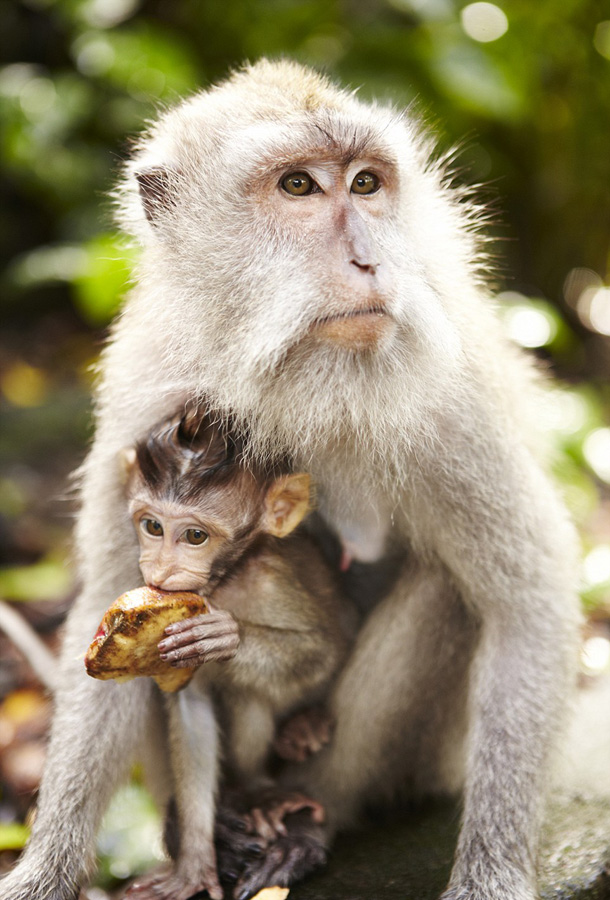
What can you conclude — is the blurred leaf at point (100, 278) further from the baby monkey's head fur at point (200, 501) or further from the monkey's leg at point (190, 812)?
the monkey's leg at point (190, 812)

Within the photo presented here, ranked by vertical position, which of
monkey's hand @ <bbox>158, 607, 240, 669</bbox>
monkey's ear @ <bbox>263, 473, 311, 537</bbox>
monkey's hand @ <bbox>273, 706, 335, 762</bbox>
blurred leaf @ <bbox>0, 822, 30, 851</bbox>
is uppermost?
monkey's ear @ <bbox>263, 473, 311, 537</bbox>

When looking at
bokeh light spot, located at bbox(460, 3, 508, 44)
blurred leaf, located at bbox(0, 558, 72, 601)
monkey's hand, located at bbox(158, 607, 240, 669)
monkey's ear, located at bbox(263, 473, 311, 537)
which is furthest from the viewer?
bokeh light spot, located at bbox(460, 3, 508, 44)

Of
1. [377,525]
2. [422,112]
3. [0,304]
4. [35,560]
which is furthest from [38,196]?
[377,525]

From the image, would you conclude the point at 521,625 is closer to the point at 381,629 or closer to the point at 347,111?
the point at 381,629

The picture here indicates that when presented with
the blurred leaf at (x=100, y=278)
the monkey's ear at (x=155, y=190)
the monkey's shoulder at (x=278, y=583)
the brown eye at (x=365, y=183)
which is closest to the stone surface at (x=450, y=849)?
the monkey's shoulder at (x=278, y=583)

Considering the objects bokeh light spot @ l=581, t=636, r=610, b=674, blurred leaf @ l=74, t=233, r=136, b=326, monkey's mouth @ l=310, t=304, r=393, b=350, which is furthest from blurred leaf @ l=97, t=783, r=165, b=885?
blurred leaf @ l=74, t=233, r=136, b=326

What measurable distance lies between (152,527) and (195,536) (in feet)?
0.48

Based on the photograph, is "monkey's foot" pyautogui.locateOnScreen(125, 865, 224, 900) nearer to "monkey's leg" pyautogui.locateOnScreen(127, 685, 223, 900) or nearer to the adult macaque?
"monkey's leg" pyautogui.locateOnScreen(127, 685, 223, 900)

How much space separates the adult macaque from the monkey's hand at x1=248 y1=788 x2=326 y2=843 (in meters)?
0.08

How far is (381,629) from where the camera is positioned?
3.63m

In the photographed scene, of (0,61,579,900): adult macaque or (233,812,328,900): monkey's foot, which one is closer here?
(0,61,579,900): adult macaque

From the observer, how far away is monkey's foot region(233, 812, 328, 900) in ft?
Result: 11.3

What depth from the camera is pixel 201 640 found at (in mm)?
3023

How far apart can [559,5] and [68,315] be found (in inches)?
232
